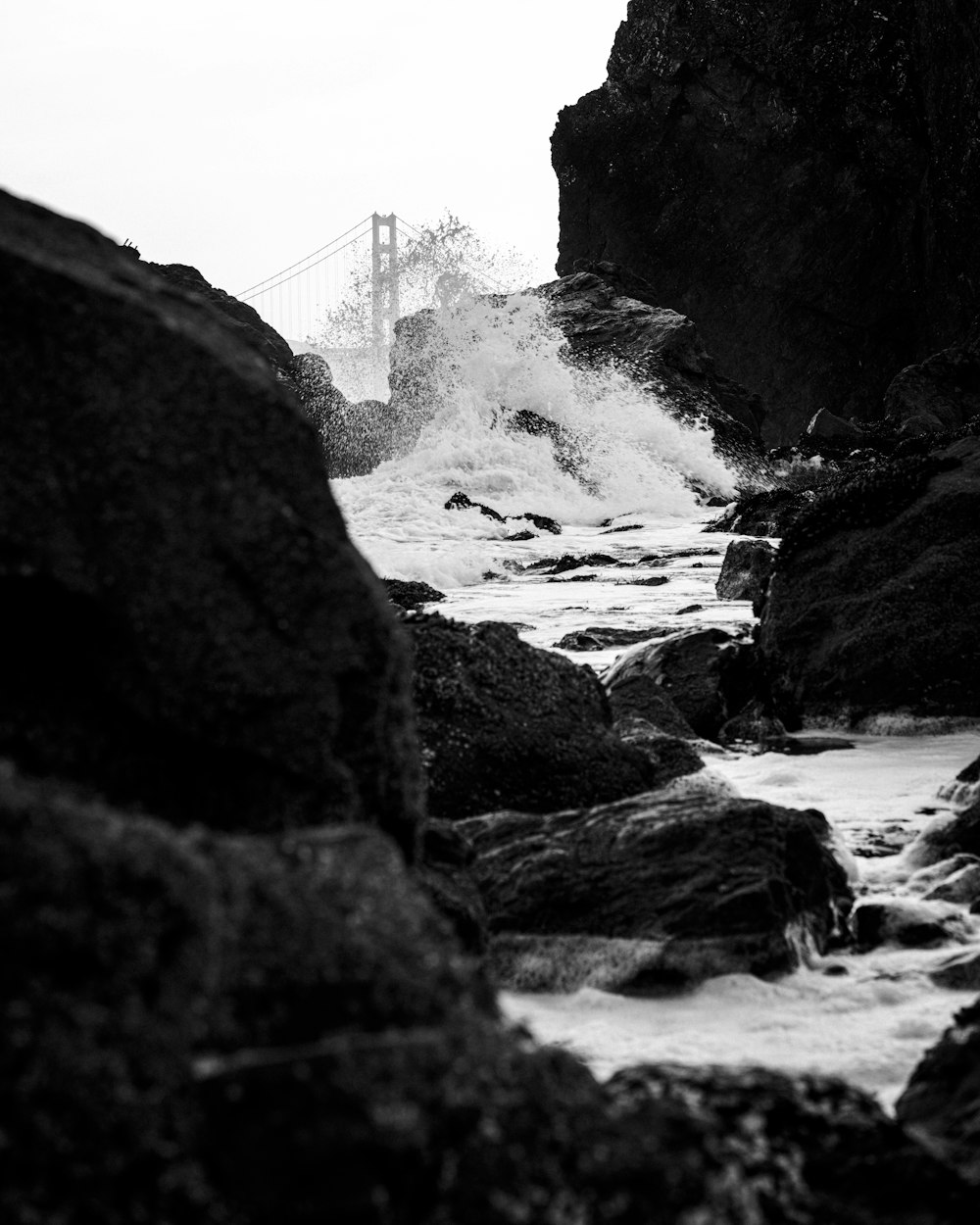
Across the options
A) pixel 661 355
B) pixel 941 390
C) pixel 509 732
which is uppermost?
pixel 661 355

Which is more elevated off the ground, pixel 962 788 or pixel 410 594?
pixel 410 594

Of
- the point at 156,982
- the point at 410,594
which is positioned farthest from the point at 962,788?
the point at 410,594

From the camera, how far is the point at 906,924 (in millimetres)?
3301

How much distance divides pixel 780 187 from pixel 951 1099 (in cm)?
3864

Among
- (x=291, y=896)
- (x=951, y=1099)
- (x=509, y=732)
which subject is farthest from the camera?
(x=509, y=732)

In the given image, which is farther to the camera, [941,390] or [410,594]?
[941,390]

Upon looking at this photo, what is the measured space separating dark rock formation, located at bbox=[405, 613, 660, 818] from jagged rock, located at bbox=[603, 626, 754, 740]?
1394 mm

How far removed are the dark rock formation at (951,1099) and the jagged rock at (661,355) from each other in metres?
20.5

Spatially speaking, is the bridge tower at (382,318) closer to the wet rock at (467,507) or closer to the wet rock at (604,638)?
the wet rock at (467,507)

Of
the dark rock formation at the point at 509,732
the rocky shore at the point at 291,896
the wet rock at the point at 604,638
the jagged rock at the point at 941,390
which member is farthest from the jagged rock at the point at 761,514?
the rocky shore at the point at 291,896

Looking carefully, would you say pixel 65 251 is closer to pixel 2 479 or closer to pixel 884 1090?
pixel 2 479

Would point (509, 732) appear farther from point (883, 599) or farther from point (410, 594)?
point (410, 594)

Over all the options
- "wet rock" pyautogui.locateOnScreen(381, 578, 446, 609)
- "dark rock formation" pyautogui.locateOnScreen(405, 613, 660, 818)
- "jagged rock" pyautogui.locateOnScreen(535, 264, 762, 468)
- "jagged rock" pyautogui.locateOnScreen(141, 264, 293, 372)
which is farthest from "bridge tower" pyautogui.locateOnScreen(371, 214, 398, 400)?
"dark rock formation" pyautogui.locateOnScreen(405, 613, 660, 818)

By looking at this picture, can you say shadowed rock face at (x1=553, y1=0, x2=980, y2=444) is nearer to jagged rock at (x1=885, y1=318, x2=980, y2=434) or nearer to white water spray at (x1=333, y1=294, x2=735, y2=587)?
jagged rock at (x1=885, y1=318, x2=980, y2=434)
